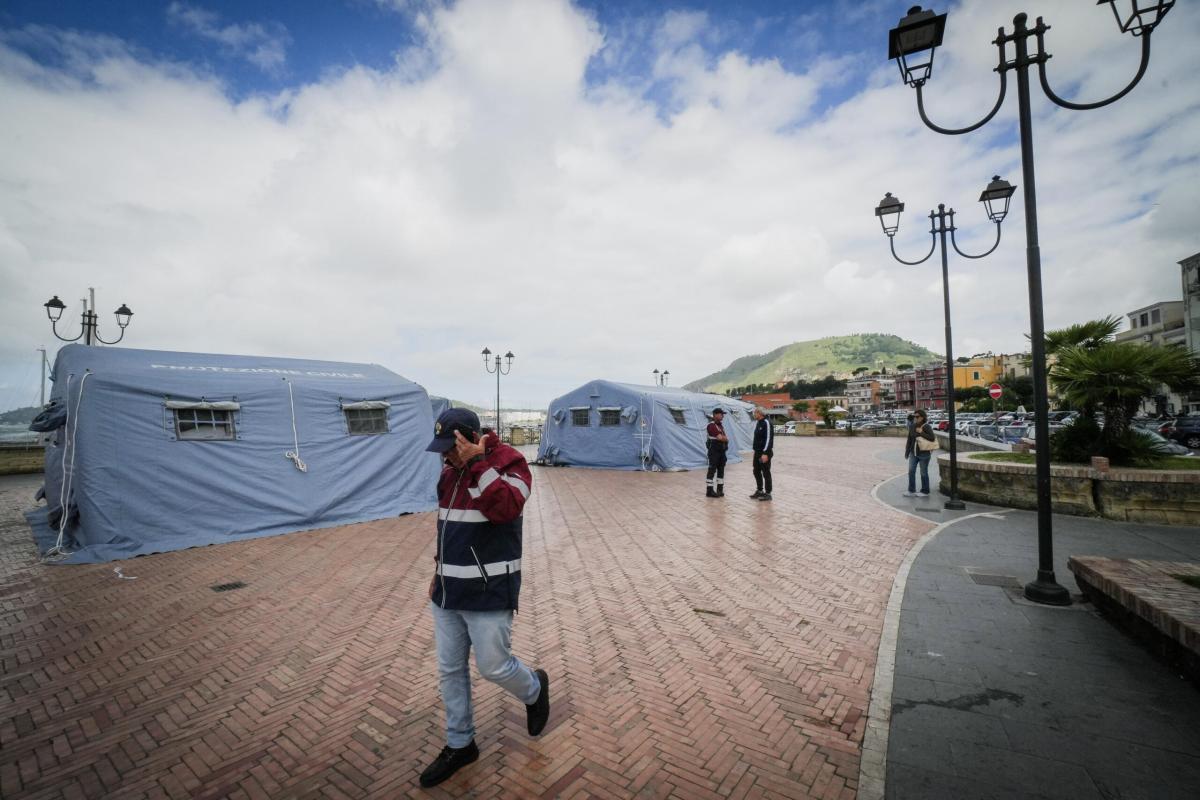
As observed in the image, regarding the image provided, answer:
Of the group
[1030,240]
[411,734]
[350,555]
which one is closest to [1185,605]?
[1030,240]

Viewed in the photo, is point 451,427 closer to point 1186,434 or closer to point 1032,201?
point 1032,201

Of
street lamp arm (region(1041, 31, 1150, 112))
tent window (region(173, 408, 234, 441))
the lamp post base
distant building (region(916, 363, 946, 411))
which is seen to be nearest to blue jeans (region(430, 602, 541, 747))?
the lamp post base

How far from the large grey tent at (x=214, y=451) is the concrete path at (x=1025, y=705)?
27.4 feet

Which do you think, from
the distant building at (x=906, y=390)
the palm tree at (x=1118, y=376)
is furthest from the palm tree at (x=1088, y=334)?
the distant building at (x=906, y=390)

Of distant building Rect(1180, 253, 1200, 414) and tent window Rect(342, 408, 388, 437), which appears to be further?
distant building Rect(1180, 253, 1200, 414)

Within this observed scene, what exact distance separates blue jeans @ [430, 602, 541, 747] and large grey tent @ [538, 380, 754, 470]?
13.5 m

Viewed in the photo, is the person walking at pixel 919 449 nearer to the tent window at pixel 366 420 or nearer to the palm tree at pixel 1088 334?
the palm tree at pixel 1088 334

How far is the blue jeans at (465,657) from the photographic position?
96.7 inches

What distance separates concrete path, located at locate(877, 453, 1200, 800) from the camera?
7.60 feet

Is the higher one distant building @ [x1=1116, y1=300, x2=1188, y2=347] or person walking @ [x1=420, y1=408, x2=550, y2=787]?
distant building @ [x1=1116, y1=300, x2=1188, y2=347]

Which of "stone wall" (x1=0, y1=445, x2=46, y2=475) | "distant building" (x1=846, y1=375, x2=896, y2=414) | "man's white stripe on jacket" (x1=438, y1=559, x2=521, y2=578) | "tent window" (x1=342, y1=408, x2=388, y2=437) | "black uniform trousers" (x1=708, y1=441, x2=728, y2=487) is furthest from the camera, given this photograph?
"distant building" (x1=846, y1=375, x2=896, y2=414)

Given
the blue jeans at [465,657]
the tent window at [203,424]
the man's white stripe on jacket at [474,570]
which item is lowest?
the blue jeans at [465,657]

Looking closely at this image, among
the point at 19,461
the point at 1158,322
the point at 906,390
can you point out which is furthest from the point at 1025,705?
the point at 906,390

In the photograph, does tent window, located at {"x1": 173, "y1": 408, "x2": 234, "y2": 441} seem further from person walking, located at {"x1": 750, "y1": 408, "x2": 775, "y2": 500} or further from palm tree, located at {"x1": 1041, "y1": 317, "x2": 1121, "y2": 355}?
palm tree, located at {"x1": 1041, "y1": 317, "x2": 1121, "y2": 355}
